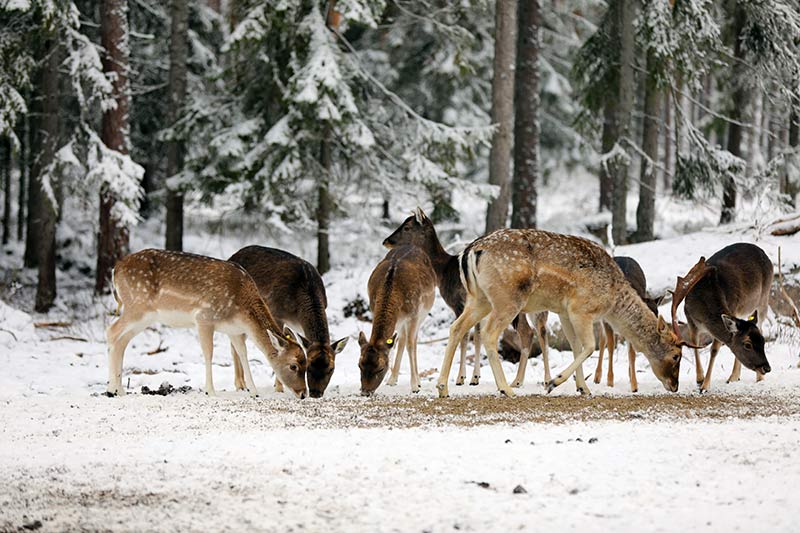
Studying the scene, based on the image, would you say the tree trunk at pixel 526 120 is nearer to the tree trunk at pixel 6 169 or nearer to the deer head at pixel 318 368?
the deer head at pixel 318 368

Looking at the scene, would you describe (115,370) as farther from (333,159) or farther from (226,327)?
(333,159)

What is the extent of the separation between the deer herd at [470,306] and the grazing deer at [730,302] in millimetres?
15

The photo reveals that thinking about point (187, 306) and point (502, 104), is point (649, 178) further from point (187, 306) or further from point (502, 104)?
point (187, 306)

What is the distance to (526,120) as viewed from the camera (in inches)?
755

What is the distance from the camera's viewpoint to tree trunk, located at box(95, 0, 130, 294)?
17688 millimetres

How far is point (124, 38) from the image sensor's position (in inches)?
704

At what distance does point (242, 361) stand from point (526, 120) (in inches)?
440

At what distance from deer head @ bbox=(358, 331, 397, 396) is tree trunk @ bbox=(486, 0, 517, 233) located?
27.8 feet

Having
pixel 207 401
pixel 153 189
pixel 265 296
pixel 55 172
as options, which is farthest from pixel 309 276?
pixel 153 189

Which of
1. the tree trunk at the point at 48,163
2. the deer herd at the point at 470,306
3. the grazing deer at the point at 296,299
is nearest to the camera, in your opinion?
the deer herd at the point at 470,306

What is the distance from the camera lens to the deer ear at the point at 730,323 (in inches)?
369

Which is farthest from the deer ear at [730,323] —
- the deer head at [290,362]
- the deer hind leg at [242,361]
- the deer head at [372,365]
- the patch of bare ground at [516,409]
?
the deer hind leg at [242,361]

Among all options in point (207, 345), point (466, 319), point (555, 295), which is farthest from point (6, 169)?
point (555, 295)

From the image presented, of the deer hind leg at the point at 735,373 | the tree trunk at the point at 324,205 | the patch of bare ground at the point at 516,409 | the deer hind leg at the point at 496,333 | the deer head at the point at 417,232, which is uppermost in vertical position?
the tree trunk at the point at 324,205
